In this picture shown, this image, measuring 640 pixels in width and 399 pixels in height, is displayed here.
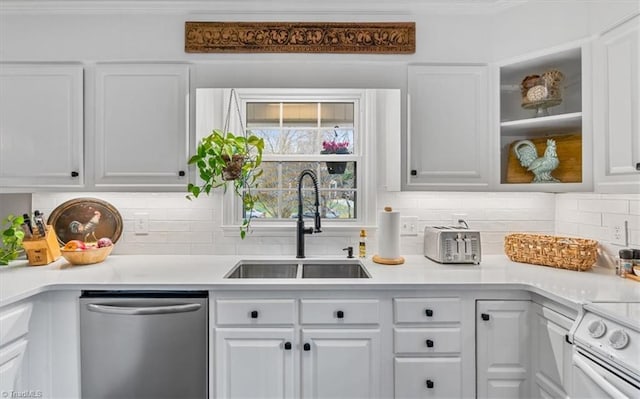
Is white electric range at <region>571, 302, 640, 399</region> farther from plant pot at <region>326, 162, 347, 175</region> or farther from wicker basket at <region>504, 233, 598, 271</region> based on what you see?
plant pot at <region>326, 162, 347, 175</region>

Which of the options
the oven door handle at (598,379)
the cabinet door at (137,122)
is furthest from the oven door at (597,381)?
the cabinet door at (137,122)

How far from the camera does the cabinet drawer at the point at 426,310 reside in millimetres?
1697

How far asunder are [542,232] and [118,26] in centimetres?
299

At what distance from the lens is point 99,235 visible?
7.58 feet

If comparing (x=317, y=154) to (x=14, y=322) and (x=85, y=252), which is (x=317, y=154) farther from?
(x=14, y=322)

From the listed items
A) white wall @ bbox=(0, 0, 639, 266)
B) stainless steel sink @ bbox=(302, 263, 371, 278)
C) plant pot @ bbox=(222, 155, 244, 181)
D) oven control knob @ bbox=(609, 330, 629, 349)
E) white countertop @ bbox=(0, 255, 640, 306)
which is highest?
white wall @ bbox=(0, 0, 639, 266)

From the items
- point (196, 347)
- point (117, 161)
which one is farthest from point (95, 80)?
point (196, 347)

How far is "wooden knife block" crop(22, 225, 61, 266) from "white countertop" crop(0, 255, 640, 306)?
5 cm

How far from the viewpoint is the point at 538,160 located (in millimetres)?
2029

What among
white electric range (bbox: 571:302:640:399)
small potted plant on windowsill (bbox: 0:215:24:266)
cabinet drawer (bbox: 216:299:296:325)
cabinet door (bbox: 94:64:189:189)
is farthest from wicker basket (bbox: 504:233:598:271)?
small potted plant on windowsill (bbox: 0:215:24:266)

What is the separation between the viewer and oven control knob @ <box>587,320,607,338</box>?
50.1 inches

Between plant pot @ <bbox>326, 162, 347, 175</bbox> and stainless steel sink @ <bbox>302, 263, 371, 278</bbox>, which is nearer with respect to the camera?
stainless steel sink @ <bbox>302, 263, 371, 278</bbox>

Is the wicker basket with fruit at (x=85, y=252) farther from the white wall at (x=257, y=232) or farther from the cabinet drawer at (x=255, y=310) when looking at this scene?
the cabinet drawer at (x=255, y=310)

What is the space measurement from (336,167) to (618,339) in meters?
1.65
